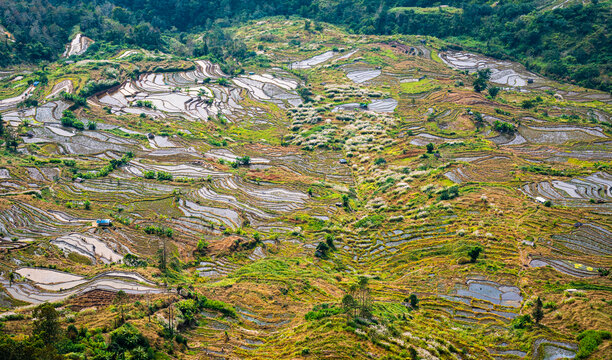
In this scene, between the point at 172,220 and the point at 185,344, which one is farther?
the point at 172,220

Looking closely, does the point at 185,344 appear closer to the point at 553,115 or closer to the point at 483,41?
the point at 553,115

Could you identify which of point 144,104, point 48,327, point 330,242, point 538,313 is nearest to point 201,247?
point 330,242

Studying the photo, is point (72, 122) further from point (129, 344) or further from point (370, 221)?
point (129, 344)

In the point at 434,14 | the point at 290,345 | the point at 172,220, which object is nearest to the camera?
the point at 290,345

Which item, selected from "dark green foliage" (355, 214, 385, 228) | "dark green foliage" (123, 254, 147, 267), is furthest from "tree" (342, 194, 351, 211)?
"dark green foliage" (123, 254, 147, 267)

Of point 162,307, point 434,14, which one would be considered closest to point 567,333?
point 162,307
